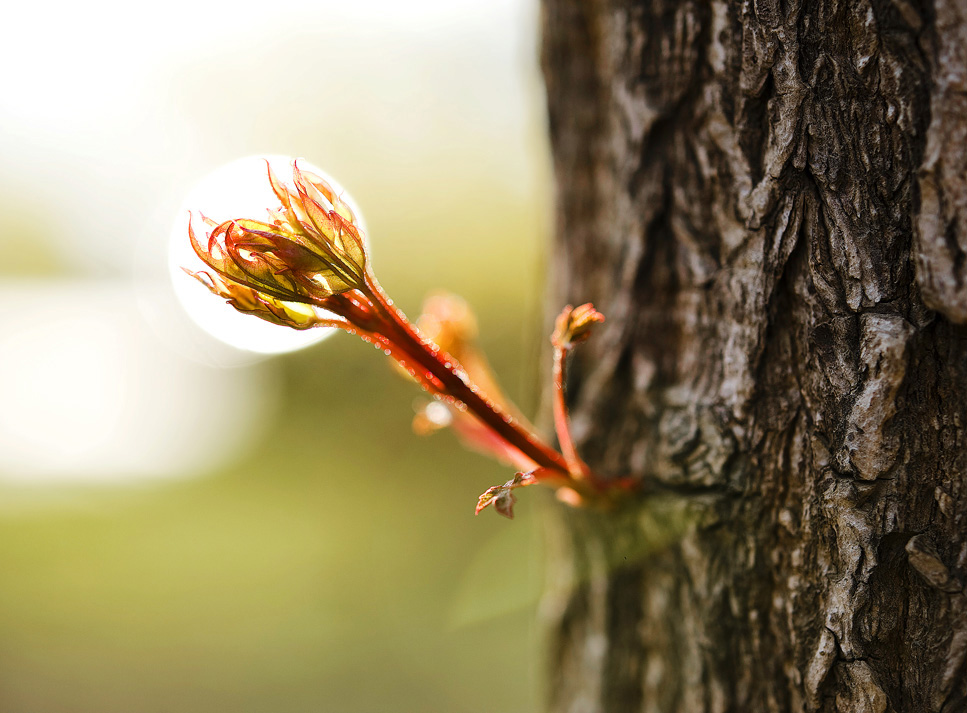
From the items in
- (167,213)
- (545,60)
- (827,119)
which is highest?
(167,213)

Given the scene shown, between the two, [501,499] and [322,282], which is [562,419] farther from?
[322,282]

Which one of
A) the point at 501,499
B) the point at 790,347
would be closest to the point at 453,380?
the point at 501,499

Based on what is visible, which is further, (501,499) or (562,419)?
(562,419)

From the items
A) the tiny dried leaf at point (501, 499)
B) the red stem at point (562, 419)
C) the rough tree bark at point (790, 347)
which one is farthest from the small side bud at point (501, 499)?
the rough tree bark at point (790, 347)

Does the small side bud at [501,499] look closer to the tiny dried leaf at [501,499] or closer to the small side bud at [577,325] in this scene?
the tiny dried leaf at [501,499]

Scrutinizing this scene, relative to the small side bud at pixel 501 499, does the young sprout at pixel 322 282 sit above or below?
above

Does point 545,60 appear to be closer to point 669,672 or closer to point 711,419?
point 711,419

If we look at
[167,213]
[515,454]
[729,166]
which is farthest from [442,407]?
[167,213]

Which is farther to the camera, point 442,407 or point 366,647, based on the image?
point 366,647
